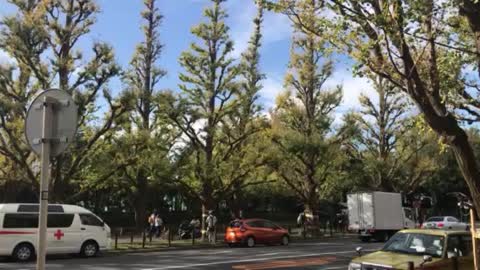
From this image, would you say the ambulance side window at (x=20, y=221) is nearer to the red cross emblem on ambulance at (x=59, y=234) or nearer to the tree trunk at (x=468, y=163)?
the red cross emblem on ambulance at (x=59, y=234)

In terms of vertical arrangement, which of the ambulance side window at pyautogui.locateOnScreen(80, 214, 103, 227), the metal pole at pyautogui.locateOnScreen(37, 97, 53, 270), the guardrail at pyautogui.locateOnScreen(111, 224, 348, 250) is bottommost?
the guardrail at pyautogui.locateOnScreen(111, 224, 348, 250)

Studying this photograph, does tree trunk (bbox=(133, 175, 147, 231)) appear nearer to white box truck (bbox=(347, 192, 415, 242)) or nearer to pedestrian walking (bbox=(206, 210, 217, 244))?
pedestrian walking (bbox=(206, 210, 217, 244))

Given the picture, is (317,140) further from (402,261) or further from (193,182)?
(402,261)

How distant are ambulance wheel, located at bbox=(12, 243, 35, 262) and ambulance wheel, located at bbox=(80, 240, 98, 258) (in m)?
2.19

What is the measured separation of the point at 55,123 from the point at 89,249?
19429mm

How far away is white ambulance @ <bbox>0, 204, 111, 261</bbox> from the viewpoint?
2177 cm

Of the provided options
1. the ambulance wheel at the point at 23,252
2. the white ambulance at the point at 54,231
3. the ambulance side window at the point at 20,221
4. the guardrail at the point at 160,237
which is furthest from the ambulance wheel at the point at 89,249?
the guardrail at the point at 160,237

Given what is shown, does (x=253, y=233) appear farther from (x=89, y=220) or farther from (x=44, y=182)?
(x=44, y=182)

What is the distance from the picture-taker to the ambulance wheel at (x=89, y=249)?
23.7m

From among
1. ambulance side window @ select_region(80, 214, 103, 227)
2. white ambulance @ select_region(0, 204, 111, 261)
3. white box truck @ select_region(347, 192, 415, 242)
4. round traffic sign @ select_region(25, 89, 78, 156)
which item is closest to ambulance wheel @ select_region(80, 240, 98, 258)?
white ambulance @ select_region(0, 204, 111, 261)

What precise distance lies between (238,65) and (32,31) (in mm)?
12959

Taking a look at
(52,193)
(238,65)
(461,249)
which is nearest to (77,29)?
(52,193)

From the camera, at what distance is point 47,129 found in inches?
221

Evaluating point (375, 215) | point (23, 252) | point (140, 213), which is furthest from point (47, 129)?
point (140, 213)
